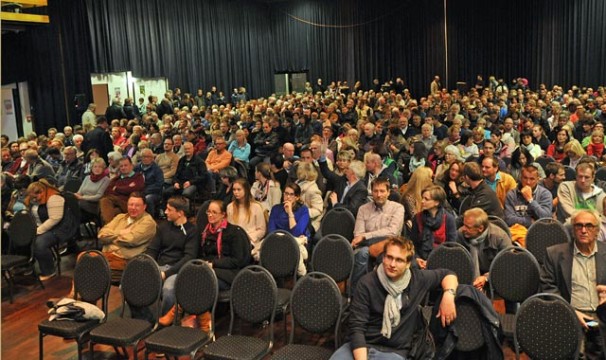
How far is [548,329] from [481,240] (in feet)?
3.72

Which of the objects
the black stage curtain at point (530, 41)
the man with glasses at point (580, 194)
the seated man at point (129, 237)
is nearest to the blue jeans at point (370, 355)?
the seated man at point (129, 237)

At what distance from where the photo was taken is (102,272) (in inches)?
180

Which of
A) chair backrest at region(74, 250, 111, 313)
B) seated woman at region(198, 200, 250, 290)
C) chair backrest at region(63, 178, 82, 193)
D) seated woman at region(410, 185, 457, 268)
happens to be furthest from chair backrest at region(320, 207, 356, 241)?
chair backrest at region(63, 178, 82, 193)

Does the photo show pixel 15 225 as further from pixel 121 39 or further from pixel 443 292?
pixel 121 39

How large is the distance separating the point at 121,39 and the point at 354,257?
16.6 metres

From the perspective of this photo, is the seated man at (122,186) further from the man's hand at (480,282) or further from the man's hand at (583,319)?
the man's hand at (583,319)

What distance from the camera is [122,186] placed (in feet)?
24.0

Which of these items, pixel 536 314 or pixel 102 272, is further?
pixel 102 272

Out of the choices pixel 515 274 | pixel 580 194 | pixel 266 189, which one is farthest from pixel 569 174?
pixel 266 189

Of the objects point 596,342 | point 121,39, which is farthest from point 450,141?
point 121,39

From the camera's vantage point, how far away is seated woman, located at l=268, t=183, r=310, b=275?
5.29 metres

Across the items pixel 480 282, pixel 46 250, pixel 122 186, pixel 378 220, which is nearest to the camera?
pixel 480 282

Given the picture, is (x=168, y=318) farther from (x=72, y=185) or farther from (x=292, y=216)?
(x=72, y=185)

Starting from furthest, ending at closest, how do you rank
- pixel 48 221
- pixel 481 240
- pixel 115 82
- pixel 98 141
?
A: pixel 115 82
pixel 98 141
pixel 48 221
pixel 481 240
